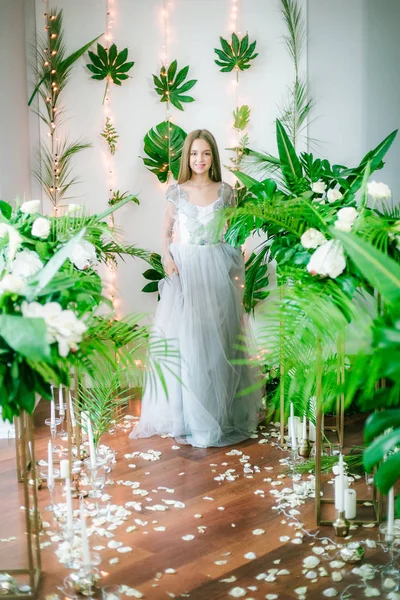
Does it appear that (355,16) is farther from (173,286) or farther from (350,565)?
(350,565)

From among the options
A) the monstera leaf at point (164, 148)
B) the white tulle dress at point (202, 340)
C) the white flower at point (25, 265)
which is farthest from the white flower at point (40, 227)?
the monstera leaf at point (164, 148)

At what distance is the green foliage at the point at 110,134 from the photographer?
5.47 meters

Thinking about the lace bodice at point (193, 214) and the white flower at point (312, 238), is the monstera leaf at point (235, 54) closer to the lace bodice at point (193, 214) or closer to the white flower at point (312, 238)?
the lace bodice at point (193, 214)

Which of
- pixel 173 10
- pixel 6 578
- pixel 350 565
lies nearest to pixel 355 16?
pixel 173 10

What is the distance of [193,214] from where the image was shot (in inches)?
182

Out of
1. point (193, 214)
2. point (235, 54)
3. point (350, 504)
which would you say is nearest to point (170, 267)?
point (193, 214)

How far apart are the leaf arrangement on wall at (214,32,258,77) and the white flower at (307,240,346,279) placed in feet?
10.2

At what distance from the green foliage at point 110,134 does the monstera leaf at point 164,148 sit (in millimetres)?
234

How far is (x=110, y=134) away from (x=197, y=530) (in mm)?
3156

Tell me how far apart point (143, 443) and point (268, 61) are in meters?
2.80

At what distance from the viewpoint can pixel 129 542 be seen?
3.13 meters

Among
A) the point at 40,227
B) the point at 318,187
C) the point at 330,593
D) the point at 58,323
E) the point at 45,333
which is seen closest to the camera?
the point at 45,333

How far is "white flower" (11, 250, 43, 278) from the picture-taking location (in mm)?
2498

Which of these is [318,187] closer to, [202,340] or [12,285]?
[202,340]
